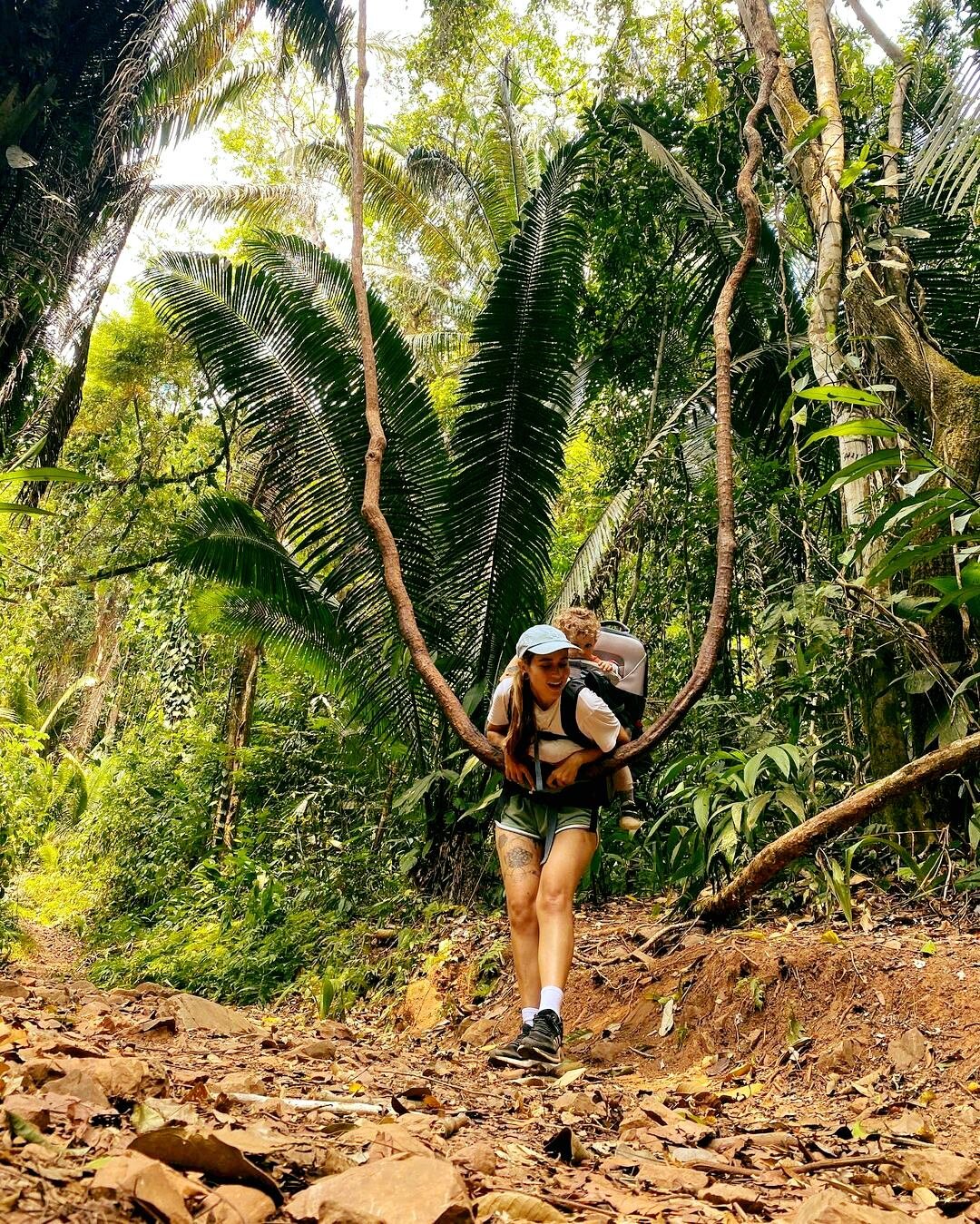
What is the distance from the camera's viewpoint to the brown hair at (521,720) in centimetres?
365

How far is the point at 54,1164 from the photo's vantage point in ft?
4.91

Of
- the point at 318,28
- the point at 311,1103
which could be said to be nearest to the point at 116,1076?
the point at 311,1103

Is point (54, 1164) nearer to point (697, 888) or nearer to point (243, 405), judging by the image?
point (697, 888)

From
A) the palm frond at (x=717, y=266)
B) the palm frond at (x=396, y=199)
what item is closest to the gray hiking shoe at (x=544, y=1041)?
the palm frond at (x=717, y=266)

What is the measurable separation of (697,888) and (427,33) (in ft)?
35.8

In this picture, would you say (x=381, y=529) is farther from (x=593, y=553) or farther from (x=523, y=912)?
(x=593, y=553)

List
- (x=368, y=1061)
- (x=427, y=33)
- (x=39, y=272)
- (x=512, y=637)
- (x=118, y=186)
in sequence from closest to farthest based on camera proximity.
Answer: (x=368, y=1061)
(x=512, y=637)
(x=39, y=272)
(x=118, y=186)
(x=427, y=33)

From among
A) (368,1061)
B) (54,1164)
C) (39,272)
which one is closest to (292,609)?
(39,272)

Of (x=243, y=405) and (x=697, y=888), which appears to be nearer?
(x=697, y=888)

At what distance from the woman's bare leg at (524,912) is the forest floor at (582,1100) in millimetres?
328

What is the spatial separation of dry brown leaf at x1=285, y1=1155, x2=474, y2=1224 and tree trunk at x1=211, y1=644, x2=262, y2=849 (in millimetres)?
8476

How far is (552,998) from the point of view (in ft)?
11.3

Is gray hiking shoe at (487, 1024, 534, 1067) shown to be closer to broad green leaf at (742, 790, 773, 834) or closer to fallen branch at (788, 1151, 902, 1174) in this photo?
fallen branch at (788, 1151, 902, 1174)

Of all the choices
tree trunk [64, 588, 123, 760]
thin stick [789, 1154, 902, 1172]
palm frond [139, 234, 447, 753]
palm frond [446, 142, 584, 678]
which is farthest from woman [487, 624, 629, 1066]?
tree trunk [64, 588, 123, 760]
